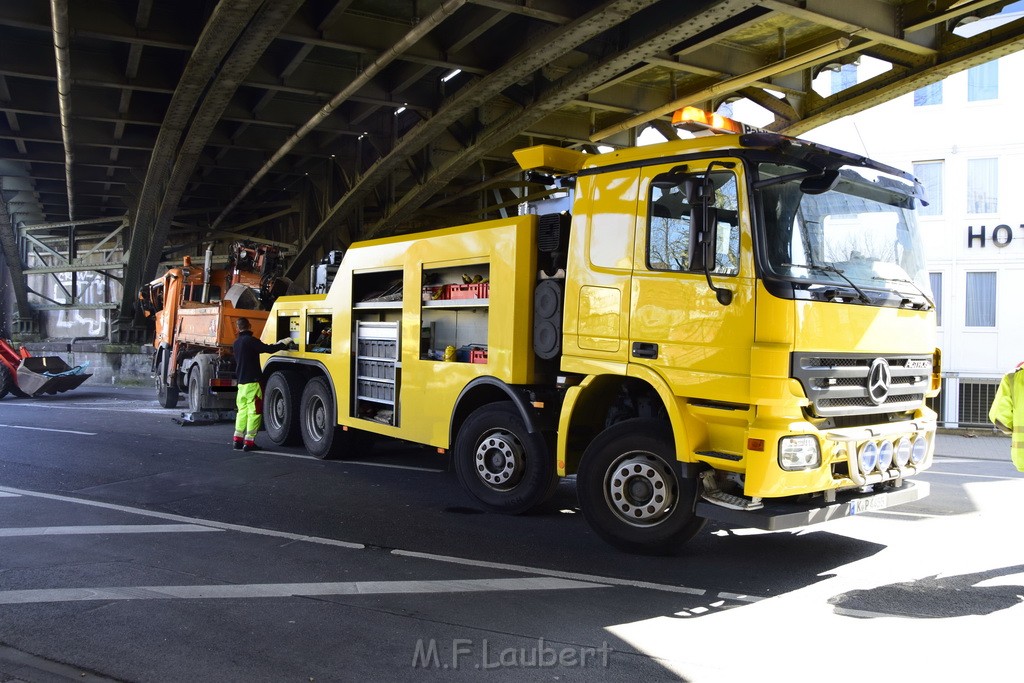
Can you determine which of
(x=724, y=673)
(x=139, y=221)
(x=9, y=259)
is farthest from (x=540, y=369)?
(x=9, y=259)

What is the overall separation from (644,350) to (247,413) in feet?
22.6

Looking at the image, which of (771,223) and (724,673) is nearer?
(724,673)

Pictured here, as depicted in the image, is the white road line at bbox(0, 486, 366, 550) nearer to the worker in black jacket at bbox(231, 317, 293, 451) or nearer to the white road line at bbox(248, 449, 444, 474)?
the white road line at bbox(248, 449, 444, 474)

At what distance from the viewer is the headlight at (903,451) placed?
5754mm

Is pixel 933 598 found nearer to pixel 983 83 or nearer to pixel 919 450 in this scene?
pixel 919 450

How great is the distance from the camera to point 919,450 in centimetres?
600

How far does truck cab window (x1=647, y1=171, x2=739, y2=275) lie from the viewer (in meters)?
5.40

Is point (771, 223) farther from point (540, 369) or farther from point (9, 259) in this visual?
point (9, 259)

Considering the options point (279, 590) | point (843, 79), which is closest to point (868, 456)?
point (279, 590)

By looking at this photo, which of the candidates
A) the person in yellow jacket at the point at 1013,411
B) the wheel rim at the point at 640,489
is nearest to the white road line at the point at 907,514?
the person in yellow jacket at the point at 1013,411

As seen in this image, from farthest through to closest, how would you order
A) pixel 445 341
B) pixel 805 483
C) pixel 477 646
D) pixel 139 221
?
pixel 139 221 → pixel 445 341 → pixel 805 483 → pixel 477 646

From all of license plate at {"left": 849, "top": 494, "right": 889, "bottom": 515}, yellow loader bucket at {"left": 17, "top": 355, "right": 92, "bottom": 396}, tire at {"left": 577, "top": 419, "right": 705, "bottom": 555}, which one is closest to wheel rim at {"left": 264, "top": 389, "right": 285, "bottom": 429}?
tire at {"left": 577, "top": 419, "right": 705, "bottom": 555}

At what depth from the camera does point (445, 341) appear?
8.05 meters

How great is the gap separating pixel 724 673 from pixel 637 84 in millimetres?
10410
